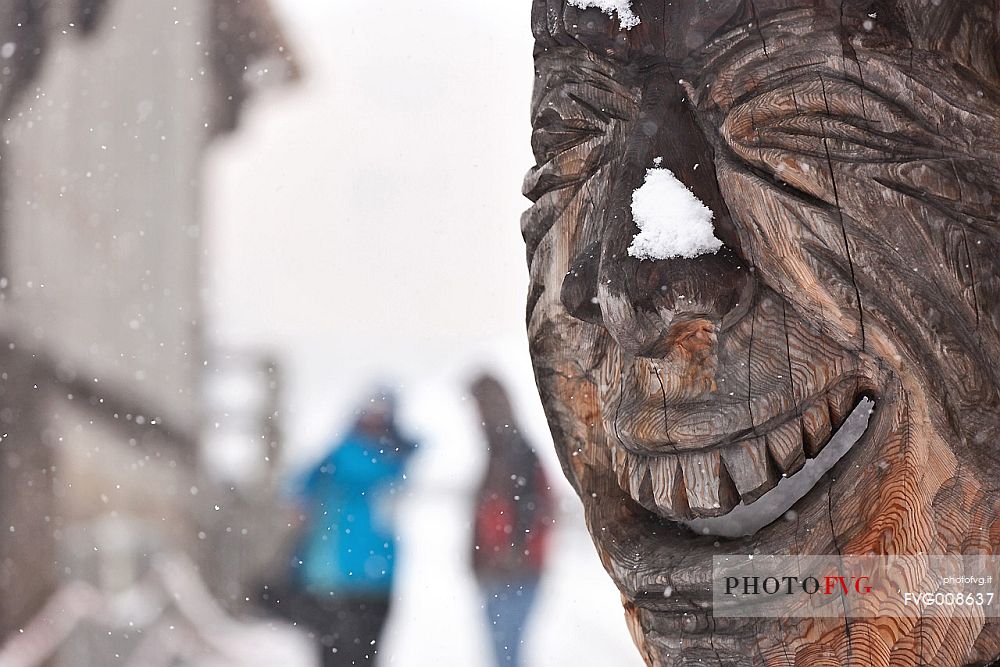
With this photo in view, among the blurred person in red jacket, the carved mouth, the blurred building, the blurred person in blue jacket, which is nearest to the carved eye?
the carved mouth

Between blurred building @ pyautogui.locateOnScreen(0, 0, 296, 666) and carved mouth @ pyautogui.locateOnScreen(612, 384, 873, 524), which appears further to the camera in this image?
blurred building @ pyautogui.locateOnScreen(0, 0, 296, 666)

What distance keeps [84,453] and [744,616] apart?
7.45ft

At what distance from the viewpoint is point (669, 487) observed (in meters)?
0.75

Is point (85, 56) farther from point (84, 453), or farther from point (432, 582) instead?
point (432, 582)

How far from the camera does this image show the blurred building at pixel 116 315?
2.43m

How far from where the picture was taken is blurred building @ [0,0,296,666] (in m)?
2.43

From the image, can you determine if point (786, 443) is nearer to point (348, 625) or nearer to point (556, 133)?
point (556, 133)

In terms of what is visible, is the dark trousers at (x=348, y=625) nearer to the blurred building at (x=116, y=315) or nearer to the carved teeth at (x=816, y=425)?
the blurred building at (x=116, y=315)

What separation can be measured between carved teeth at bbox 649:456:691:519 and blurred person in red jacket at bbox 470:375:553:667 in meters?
1.12

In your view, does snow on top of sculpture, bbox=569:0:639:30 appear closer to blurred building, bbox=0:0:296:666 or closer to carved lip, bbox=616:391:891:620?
carved lip, bbox=616:391:891:620

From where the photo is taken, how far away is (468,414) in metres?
1.89

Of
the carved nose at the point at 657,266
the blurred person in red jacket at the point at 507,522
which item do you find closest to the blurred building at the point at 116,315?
the blurred person in red jacket at the point at 507,522

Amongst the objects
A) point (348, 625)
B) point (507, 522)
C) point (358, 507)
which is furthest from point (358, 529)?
point (507, 522)

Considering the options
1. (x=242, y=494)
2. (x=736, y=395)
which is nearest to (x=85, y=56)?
(x=242, y=494)
